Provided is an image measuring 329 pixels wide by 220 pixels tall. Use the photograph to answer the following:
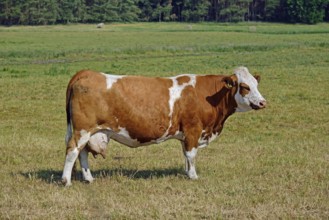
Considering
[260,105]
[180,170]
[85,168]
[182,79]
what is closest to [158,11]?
[180,170]

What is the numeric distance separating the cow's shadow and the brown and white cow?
38cm

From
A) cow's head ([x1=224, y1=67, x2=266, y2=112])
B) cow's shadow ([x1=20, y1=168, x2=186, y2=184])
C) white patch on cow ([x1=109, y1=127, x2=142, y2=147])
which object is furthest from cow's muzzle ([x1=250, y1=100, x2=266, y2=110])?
white patch on cow ([x1=109, y1=127, x2=142, y2=147])

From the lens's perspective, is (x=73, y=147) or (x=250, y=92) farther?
(x=250, y=92)

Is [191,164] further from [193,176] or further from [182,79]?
[182,79]

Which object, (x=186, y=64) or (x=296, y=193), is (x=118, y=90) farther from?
(x=186, y=64)

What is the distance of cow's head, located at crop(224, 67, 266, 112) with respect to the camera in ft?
31.8

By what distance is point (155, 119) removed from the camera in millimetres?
9406

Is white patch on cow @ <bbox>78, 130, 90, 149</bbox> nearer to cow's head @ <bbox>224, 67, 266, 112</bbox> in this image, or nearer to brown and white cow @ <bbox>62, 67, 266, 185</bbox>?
brown and white cow @ <bbox>62, 67, 266, 185</bbox>

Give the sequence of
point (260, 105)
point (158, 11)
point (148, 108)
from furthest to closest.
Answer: point (158, 11), point (260, 105), point (148, 108)

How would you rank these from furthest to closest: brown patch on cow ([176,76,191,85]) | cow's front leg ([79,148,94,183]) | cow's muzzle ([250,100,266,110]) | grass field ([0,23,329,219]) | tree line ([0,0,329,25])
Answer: tree line ([0,0,329,25]) → brown patch on cow ([176,76,191,85]) → cow's muzzle ([250,100,266,110]) → cow's front leg ([79,148,94,183]) → grass field ([0,23,329,219])

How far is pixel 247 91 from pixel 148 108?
162 centimetres

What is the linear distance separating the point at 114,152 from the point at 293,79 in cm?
1561

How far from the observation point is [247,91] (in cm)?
975

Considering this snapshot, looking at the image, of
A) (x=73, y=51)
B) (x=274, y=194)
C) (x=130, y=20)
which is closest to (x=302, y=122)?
(x=274, y=194)
